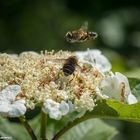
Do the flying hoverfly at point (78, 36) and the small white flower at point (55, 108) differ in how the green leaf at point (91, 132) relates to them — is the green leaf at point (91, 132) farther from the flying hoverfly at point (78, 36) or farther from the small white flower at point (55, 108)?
the small white flower at point (55, 108)

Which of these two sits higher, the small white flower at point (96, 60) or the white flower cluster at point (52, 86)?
the small white flower at point (96, 60)

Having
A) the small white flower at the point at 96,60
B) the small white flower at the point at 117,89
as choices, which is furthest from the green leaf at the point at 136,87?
the small white flower at the point at 96,60

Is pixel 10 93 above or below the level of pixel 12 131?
below

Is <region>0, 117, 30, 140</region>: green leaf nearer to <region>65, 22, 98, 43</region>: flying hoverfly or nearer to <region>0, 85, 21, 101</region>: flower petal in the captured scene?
<region>65, 22, 98, 43</region>: flying hoverfly

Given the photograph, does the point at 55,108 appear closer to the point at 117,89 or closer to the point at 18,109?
the point at 18,109

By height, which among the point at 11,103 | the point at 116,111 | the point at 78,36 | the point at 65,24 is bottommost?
the point at 116,111

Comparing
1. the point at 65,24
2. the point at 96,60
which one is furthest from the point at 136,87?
the point at 65,24
